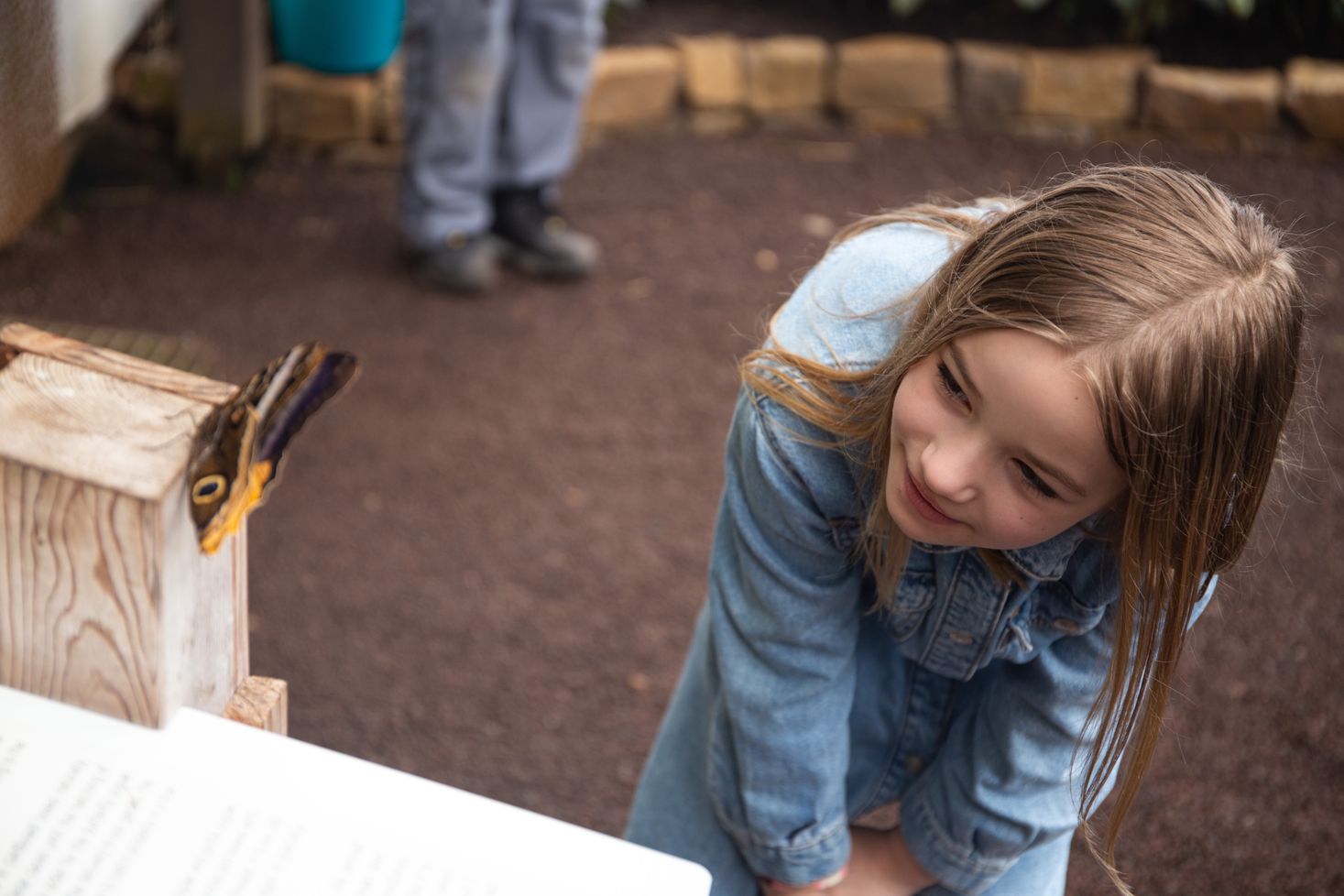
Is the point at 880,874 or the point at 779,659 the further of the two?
the point at 880,874

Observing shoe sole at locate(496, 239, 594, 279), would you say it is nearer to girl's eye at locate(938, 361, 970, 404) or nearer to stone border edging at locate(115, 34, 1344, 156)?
stone border edging at locate(115, 34, 1344, 156)

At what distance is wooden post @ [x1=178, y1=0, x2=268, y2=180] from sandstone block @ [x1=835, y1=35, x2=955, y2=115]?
4.82ft

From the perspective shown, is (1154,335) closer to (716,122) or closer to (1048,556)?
(1048,556)

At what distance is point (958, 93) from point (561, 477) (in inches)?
72.0

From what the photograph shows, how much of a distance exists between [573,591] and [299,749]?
1400mm

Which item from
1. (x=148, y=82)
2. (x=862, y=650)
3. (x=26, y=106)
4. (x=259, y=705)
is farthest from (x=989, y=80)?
(x=259, y=705)

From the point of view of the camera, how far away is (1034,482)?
36.4 inches

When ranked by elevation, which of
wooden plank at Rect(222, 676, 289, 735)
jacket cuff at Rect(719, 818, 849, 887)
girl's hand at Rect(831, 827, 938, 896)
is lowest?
girl's hand at Rect(831, 827, 938, 896)

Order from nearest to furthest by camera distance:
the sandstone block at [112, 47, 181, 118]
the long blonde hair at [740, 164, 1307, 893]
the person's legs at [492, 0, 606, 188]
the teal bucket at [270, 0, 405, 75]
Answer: the long blonde hair at [740, 164, 1307, 893]
the person's legs at [492, 0, 606, 188]
the teal bucket at [270, 0, 405, 75]
the sandstone block at [112, 47, 181, 118]

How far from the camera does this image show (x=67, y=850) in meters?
0.73

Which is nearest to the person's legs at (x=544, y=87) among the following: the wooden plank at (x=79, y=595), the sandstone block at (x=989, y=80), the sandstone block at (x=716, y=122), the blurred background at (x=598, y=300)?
the blurred background at (x=598, y=300)

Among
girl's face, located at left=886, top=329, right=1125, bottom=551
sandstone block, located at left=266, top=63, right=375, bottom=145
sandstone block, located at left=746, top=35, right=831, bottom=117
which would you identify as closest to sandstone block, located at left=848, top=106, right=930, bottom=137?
sandstone block, located at left=746, top=35, right=831, bottom=117

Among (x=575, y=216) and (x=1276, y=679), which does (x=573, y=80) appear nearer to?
(x=575, y=216)

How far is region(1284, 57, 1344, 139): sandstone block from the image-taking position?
3.58 metres
